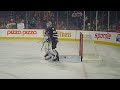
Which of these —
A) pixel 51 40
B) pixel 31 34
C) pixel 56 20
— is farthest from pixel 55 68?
pixel 31 34

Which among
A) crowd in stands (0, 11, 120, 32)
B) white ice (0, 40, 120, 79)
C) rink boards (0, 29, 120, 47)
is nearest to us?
white ice (0, 40, 120, 79)

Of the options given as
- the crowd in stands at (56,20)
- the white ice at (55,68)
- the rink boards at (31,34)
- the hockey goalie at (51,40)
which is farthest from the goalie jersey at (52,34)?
the rink boards at (31,34)

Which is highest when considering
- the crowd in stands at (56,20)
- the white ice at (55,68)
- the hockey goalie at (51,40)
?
the crowd in stands at (56,20)

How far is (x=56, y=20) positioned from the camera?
53.7ft

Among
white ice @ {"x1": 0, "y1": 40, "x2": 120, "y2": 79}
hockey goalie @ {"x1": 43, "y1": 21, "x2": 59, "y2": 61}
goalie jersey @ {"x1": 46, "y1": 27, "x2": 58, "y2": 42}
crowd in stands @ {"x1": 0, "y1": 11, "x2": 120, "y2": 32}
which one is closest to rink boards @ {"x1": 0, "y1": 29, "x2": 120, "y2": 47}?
crowd in stands @ {"x1": 0, "y1": 11, "x2": 120, "y2": 32}

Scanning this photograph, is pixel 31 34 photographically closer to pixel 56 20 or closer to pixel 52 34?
pixel 56 20

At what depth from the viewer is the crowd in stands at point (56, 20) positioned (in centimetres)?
1514

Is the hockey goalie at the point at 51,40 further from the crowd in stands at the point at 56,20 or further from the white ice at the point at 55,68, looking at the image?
the crowd in stands at the point at 56,20

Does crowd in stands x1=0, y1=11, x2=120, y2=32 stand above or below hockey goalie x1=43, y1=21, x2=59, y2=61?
above

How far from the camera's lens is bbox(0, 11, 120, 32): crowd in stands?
49.7ft

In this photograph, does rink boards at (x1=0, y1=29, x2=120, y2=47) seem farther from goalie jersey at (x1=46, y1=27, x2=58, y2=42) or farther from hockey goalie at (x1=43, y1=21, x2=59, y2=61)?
goalie jersey at (x1=46, y1=27, x2=58, y2=42)

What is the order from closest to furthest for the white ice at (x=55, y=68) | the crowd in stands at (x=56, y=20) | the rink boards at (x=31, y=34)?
the white ice at (x=55, y=68) < the crowd in stands at (x=56, y=20) < the rink boards at (x=31, y=34)

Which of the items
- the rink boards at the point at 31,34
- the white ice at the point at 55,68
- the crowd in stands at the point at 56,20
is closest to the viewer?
the white ice at the point at 55,68
